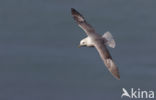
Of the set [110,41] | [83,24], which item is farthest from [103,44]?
[83,24]

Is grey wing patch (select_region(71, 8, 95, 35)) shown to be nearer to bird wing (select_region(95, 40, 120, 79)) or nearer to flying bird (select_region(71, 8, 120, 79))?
flying bird (select_region(71, 8, 120, 79))

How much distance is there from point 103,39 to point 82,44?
0.44 meters

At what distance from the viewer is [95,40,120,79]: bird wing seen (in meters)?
Result: 11.0

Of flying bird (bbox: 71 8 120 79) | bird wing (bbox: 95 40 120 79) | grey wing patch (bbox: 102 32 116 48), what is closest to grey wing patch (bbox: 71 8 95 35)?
flying bird (bbox: 71 8 120 79)

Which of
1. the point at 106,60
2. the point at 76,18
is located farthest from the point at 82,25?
the point at 106,60

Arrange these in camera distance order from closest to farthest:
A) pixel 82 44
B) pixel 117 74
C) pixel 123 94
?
1. pixel 117 74
2. pixel 82 44
3. pixel 123 94

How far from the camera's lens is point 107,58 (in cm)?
1115

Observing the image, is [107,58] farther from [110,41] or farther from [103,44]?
[110,41]

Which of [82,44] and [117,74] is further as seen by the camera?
[82,44]

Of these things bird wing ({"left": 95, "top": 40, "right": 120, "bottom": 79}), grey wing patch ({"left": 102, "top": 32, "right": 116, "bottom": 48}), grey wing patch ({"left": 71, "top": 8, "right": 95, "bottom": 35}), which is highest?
grey wing patch ({"left": 71, "top": 8, "right": 95, "bottom": 35})

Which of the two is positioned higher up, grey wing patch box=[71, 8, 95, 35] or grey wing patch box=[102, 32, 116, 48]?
grey wing patch box=[71, 8, 95, 35]

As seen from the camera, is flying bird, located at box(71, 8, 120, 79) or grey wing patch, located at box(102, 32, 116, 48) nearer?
flying bird, located at box(71, 8, 120, 79)

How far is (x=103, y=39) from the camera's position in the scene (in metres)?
11.5

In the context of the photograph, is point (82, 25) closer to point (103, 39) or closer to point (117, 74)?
point (103, 39)
